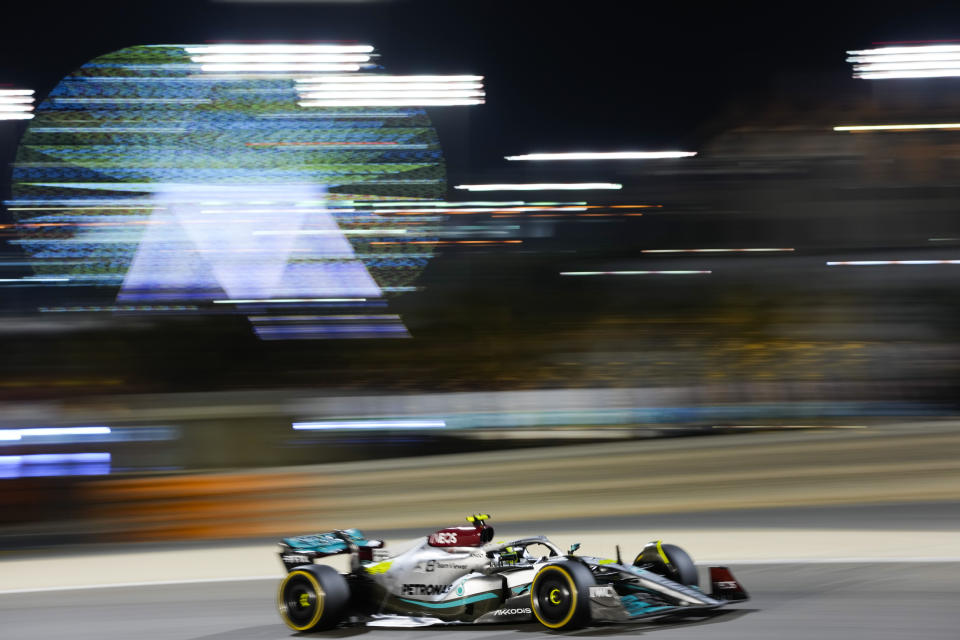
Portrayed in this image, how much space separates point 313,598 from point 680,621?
A: 6.39ft

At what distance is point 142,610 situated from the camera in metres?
7.38

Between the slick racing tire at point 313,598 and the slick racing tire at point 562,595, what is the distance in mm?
1179

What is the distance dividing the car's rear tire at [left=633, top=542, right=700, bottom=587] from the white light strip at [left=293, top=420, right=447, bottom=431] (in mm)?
10656

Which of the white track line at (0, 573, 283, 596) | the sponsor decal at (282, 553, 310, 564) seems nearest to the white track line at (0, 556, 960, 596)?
the white track line at (0, 573, 283, 596)

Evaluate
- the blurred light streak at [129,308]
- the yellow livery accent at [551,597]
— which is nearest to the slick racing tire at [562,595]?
the yellow livery accent at [551,597]

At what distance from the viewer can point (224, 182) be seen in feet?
186

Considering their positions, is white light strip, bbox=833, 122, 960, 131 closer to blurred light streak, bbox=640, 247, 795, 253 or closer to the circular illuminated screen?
blurred light streak, bbox=640, 247, 795, 253

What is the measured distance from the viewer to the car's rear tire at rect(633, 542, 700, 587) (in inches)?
228

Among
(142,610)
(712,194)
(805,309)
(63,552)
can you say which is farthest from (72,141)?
(142,610)

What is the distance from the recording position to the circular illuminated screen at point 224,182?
4566cm

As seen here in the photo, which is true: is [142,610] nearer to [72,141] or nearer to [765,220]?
[765,220]

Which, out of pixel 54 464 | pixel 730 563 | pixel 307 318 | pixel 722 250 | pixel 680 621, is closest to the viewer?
pixel 680 621

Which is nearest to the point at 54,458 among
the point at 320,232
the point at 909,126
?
the point at 909,126

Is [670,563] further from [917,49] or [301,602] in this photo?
[917,49]
